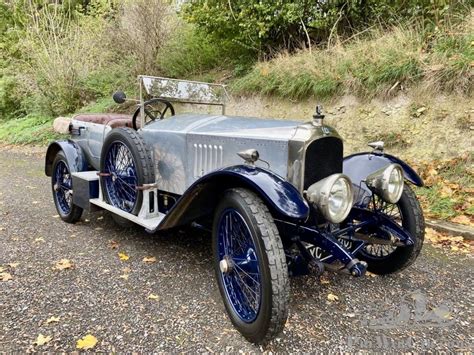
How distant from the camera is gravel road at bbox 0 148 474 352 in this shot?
7.01ft

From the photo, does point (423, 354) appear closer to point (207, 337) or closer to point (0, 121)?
point (207, 337)

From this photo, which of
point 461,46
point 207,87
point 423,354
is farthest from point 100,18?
point 423,354

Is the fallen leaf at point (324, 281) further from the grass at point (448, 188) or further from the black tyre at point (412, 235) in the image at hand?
the grass at point (448, 188)

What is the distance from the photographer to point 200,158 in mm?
2941

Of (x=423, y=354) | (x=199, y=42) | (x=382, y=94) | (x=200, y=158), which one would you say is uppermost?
(x=199, y=42)

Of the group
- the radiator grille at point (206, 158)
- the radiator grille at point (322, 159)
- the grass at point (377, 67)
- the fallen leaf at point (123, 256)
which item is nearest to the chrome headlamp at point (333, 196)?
the radiator grille at point (322, 159)

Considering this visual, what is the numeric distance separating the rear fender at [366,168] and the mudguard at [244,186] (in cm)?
82

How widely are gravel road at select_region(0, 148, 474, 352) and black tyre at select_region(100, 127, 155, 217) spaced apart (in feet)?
1.56

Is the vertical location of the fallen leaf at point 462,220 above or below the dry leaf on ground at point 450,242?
above

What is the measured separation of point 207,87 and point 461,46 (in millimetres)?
3812

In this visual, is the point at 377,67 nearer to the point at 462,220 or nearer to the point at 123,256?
the point at 462,220

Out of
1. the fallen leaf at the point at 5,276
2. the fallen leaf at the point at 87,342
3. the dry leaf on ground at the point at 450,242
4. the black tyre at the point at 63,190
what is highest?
the black tyre at the point at 63,190

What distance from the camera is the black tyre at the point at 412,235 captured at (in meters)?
2.72

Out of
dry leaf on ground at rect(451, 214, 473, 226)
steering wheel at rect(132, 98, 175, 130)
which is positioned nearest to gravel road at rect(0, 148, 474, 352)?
dry leaf on ground at rect(451, 214, 473, 226)
